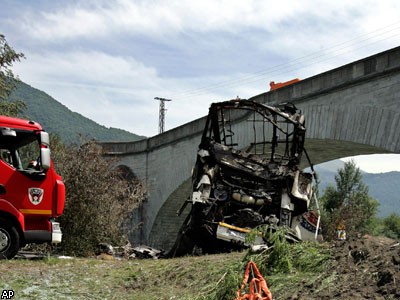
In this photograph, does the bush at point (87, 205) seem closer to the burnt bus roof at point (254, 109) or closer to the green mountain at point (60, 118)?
the burnt bus roof at point (254, 109)

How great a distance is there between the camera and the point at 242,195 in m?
10.5

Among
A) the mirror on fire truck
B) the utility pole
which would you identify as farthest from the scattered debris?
the utility pole

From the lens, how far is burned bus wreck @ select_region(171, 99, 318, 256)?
10266mm

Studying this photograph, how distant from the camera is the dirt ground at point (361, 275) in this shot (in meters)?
4.75

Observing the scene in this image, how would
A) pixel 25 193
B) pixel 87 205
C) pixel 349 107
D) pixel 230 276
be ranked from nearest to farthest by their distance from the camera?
1. pixel 230 276
2. pixel 25 193
3. pixel 87 205
4. pixel 349 107

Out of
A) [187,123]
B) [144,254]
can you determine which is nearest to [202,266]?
[144,254]

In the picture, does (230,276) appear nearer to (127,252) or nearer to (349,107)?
(127,252)

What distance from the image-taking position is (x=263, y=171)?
10.7 m

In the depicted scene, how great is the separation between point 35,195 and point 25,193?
0.16 meters

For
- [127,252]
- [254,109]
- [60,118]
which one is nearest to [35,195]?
[254,109]

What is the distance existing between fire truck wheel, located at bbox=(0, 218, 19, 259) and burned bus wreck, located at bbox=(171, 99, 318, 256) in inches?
117

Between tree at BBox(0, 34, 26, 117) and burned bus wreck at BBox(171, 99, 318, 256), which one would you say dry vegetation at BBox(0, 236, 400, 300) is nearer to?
burned bus wreck at BBox(171, 99, 318, 256)

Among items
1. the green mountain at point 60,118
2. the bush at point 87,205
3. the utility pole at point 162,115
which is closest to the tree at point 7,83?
the bush at point 87,205

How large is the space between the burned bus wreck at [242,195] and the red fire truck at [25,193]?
240cm
